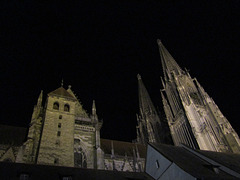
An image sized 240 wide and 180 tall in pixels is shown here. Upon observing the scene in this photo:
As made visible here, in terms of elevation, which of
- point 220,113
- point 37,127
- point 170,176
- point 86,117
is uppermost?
point 220,113

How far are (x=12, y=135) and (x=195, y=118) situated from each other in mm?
25397

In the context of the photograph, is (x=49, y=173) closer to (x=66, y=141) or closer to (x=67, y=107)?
(x=66, y=141)

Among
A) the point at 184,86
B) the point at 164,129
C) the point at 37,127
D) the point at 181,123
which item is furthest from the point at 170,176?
the point at 164,129

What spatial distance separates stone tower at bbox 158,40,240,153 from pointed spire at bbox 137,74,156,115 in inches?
177

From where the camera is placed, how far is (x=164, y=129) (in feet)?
152

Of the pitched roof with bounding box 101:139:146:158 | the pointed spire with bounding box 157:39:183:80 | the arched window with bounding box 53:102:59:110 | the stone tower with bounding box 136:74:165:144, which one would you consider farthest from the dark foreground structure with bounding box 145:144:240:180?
the pointed spire with bounding box 157:39:183:80

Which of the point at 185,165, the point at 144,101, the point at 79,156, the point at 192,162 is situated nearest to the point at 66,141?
the point at 79,156

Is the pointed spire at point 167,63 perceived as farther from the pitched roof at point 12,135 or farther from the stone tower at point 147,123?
the pitched roof at point 12,135

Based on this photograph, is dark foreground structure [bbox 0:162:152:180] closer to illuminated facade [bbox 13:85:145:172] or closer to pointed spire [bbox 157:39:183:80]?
illuminated facade [bbox 13:85:145:172]

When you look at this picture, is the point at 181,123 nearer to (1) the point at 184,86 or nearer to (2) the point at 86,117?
(1) the point at 184,86

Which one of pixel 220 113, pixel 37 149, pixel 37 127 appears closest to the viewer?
pixel 37 149

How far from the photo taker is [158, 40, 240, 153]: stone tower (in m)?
32.2

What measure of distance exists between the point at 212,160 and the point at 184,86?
2887cm

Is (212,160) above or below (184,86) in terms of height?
below
